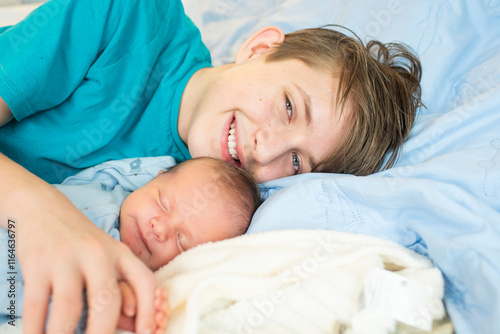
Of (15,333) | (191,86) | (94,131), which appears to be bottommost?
(15,333)

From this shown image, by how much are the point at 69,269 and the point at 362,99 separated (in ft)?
3.05

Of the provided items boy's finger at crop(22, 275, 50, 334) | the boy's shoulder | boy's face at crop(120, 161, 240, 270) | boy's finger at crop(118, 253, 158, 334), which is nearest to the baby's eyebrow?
boy's face at crop(120, 161, 240, 270)

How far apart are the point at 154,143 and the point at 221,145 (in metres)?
0.31

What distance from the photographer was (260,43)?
4.41 feet

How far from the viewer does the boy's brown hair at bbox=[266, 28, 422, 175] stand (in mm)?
1193

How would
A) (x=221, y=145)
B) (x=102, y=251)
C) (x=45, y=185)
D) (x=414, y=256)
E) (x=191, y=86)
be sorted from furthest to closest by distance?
(x=191, y=86) < (x=221, y=145) < (x=414, y=256) < (x=45, y=185) < (x=102, y=251)

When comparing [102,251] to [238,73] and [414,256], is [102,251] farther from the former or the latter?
[238,73]

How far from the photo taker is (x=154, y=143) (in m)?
1.35

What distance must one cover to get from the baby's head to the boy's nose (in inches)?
4.4

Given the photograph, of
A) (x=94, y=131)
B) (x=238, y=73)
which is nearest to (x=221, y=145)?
(x=238, y=73)

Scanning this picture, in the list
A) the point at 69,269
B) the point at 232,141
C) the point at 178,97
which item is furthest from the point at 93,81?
the point at 69,269

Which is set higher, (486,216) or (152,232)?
(486,216)
